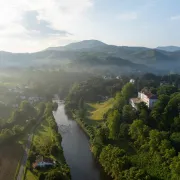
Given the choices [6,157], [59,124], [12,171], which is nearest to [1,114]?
[59,124]

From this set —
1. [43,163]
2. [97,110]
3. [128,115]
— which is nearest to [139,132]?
[128,115]

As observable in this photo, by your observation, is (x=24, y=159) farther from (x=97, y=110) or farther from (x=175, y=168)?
(x=97, y=110)

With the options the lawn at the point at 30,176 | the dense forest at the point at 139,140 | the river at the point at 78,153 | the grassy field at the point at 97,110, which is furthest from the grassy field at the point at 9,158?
the grassy field at the point at 97,110

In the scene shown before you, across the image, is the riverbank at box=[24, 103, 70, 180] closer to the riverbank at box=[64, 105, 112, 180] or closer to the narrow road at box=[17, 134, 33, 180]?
the narrow road at box=[17, 134, 33, 180]

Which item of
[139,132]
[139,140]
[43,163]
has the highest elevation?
[139,132]

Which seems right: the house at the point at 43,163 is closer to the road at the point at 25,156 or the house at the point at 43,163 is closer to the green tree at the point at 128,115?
the road at the point at 25,156

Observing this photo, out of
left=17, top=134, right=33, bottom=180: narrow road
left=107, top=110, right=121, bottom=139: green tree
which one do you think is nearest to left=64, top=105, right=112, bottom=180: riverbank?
left=107, top=110, right=121, bottom=139: green tree
